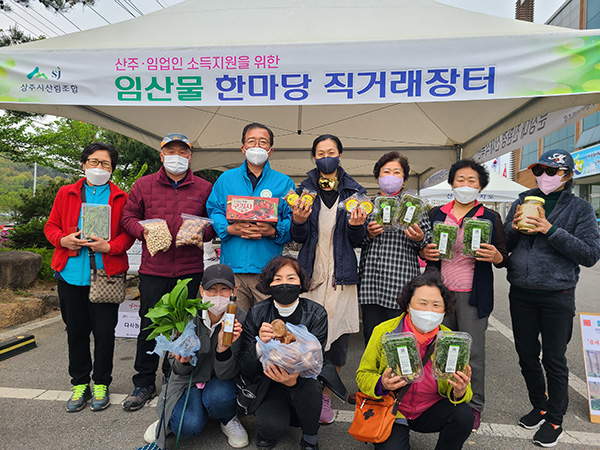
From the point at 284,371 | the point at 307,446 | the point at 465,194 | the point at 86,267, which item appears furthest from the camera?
the point at 86,267

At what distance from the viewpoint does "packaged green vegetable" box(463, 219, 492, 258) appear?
9.42 feet

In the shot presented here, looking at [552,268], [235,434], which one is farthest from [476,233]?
[235,434]

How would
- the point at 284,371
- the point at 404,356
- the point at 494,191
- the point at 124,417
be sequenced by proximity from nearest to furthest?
1. the point at 404,356
2. the point at 284,371
3. the point at 124,417
4. the point at 494,191

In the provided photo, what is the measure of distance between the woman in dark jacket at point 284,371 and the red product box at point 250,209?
0.41 metres

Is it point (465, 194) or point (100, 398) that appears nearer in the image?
point (465, 194)

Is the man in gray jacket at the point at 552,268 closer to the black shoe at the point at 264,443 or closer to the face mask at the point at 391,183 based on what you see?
the face mask at the point at 391,183

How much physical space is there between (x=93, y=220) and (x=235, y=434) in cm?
204

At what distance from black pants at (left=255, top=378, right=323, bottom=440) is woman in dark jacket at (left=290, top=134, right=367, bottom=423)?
1.44ft

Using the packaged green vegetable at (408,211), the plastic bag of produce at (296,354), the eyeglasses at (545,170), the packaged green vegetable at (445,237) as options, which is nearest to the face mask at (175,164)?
the plastic bag of produce at (296,354)

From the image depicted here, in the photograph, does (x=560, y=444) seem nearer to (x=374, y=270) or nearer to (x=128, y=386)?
(x=374, y=270)

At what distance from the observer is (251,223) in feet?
10.2

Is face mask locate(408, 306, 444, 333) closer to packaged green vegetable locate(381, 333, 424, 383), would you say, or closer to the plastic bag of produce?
packaged green vegetable locate(381, 333, 424, 383)

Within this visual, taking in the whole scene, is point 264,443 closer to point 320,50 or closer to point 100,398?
point 100,398

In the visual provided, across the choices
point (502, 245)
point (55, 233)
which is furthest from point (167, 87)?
point (502, 245)
